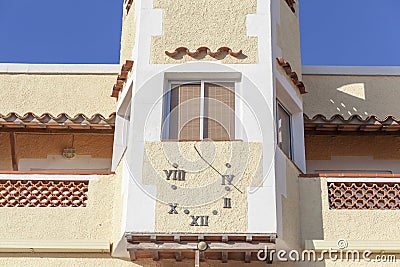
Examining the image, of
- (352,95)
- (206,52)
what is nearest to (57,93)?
(206,52)

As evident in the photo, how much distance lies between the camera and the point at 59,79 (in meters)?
16.2

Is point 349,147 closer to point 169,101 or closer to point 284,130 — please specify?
point 284,130

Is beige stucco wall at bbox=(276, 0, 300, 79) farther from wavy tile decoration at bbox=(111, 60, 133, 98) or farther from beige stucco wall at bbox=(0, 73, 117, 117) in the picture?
beige stucco wall at bbox=(0, 73, 117, 117)

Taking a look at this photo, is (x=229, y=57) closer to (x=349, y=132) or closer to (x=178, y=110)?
(x=178, y=110)

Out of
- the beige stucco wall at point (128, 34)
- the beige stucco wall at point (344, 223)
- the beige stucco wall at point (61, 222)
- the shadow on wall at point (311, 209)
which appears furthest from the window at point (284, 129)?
the beige stucco wall at point (61, 222)

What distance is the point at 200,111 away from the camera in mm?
12945

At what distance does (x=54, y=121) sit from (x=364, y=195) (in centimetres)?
569

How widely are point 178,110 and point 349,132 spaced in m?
3.68

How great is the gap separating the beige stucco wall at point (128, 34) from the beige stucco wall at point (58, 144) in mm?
1628

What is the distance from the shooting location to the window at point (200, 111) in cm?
1272

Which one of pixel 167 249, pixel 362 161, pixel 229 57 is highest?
pixel 229 57

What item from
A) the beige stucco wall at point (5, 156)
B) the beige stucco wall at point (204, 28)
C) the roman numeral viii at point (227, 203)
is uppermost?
the beige stucco wall at point (204, 28)

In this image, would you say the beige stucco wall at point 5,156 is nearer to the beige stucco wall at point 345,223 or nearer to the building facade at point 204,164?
the building facade at point 204,164

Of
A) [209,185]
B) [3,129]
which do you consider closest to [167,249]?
[209,185]
